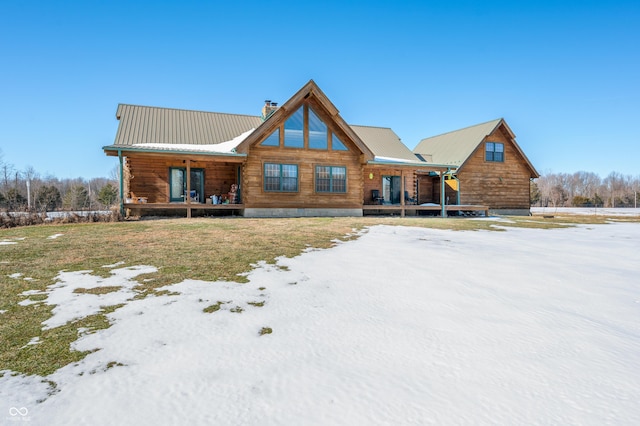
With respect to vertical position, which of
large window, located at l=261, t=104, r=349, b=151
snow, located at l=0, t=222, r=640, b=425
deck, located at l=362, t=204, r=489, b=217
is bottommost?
snow, located at l=0, t=222, r=640, b=425

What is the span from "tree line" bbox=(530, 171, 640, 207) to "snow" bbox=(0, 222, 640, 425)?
56.1m

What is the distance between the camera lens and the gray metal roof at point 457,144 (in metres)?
25.1

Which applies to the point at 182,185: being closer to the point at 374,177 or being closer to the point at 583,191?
the point at 374,177

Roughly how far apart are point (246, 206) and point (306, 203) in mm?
3068

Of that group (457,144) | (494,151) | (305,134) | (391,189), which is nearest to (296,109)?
(305,134)

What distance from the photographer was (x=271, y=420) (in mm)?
2156

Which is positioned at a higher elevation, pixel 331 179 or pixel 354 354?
pixel 331 179

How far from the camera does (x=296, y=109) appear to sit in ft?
59.3

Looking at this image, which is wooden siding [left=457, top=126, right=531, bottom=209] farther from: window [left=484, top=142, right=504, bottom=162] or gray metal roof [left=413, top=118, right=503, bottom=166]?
gray metal roof [left=413, top=118, right=503, bottom=166]

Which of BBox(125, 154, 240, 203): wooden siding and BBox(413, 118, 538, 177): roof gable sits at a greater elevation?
BBox(413, 118, 538, 177): roof gable

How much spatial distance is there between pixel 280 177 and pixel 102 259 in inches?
472

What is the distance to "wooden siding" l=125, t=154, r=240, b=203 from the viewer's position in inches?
687

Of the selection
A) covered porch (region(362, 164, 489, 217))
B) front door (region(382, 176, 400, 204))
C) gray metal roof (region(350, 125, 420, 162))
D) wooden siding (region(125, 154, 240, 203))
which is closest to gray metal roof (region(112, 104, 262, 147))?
wooden siding (region(125, 154, 240, 203))

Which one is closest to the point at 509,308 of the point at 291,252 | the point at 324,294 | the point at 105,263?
the point at 324,294
